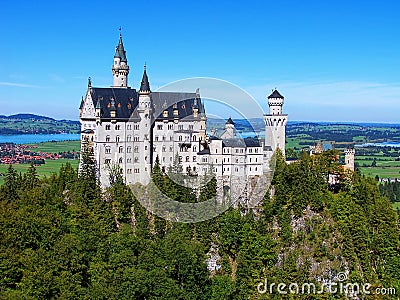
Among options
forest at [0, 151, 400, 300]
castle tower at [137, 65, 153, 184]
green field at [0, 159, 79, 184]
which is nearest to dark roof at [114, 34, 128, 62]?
castle tower at [137, 65, 153, 184]

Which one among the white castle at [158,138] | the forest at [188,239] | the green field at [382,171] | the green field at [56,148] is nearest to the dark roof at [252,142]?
the white castle at [158,138]

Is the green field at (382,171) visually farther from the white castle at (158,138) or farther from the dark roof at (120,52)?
the dark roof at (120,52)

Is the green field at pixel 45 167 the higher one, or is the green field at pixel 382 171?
the green field at pixel 45 167

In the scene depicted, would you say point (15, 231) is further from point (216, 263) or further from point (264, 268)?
point (264, 268)

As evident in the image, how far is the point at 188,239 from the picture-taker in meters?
61.2

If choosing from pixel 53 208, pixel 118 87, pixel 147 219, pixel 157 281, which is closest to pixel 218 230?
pixel 147 219

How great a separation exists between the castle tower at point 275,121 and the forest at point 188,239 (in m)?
4.30

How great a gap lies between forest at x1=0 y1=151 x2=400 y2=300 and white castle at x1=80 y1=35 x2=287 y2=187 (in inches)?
98.5

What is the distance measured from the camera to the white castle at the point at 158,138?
221ft

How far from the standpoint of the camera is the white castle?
6744 centimetres

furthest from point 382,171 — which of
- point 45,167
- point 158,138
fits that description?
point 158,138

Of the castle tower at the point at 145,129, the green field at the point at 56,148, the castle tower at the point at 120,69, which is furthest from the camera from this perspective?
the green field at the point at 56,148

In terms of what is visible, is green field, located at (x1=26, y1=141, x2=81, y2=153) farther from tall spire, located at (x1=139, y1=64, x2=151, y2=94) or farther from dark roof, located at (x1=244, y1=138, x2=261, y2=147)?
dark roof, located at (x1=244, y1=138, x2=261, y2=147)

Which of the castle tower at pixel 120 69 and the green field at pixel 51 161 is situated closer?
the castle tower at pixel 120 69
